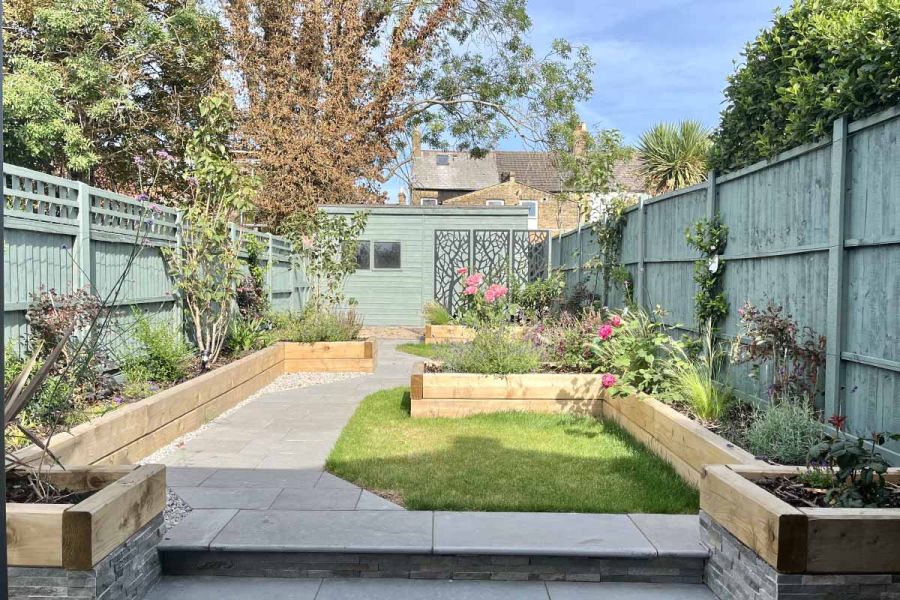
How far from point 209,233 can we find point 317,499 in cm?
404

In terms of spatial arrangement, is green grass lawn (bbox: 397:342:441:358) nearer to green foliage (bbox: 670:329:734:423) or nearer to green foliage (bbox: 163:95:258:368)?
green foliage (bbox: 163:95:258:368)

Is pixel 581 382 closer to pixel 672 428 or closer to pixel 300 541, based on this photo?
pixel 672 428

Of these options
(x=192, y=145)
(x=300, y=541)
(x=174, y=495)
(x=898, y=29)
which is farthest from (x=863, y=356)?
(x=192, y=145)

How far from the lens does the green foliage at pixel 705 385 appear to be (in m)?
4.60

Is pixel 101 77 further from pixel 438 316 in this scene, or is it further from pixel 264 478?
pixel 264 478

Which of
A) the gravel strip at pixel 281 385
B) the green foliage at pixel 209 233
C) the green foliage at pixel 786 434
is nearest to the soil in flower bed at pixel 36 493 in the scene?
the gravel strip at pixel 281 385

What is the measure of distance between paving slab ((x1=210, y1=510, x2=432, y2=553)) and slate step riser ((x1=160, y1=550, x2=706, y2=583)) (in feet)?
0.13

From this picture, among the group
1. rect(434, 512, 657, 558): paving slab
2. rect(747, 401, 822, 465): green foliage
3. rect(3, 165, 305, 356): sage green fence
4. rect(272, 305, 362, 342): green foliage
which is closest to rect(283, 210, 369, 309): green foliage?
rect(272, 305, 362, 342): green foliage

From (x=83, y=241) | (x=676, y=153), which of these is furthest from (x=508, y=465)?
(x=676, y=153)

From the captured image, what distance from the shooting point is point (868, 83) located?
3.47 meters

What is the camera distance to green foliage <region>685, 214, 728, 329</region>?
5.28 metres

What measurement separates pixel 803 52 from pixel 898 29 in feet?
3.46

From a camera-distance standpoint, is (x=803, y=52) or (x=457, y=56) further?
(x=457, y=56)

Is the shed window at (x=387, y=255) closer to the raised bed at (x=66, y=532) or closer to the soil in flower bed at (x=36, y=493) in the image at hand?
the soil in flower bed at (x=36, y=493)
